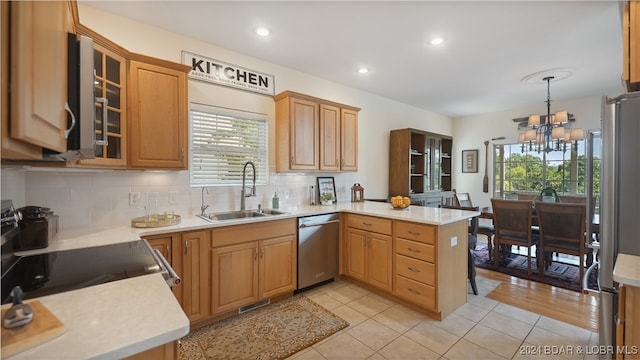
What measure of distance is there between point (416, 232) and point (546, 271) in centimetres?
242

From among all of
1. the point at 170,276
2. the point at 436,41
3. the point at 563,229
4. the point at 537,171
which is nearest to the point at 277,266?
→ the point at 170,276

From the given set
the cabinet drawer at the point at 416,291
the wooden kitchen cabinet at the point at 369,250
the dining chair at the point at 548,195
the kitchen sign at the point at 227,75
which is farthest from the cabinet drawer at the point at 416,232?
the dining chair at the point at 548,195

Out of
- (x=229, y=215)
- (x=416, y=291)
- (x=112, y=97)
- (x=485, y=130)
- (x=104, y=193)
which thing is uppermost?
(x=485, y=130)

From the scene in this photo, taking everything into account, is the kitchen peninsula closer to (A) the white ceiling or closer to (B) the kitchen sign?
(B) the kitchen sign

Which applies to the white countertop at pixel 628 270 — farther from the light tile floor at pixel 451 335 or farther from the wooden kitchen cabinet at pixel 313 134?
the wooden kitchen cabinet at pixel 313 134

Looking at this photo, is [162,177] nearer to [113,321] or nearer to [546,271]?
[113,321]

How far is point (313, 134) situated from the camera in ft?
11.2

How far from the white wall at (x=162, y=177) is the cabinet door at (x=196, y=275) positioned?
60cm

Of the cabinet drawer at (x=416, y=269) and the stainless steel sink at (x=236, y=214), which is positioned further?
the stainless steel sink at (x=236, y=214)

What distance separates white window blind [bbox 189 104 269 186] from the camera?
2.84 meters

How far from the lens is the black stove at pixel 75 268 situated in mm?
1058

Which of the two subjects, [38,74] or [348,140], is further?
[348,140]

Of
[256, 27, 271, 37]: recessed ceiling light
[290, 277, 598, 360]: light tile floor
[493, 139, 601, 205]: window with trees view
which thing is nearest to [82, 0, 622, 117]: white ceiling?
[256, 27, 271, 37]: recessed ceiling light

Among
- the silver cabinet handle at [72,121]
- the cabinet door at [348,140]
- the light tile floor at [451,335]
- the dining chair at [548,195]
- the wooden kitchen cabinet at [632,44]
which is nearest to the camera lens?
the silver cabinet handle at [72,121]
